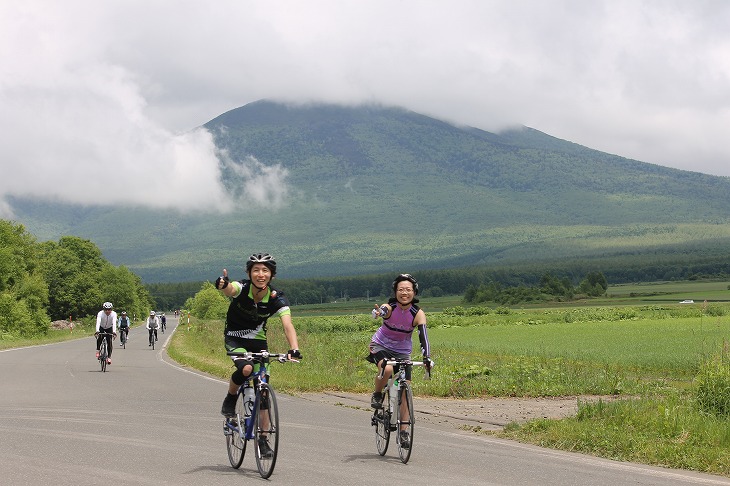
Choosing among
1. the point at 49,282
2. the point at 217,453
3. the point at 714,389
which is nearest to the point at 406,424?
the point at 217,453

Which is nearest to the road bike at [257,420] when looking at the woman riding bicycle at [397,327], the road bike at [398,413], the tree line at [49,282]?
the road bike at [398,413]

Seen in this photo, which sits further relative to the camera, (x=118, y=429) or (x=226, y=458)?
(x=118, y=429)

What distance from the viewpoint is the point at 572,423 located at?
1331 cm

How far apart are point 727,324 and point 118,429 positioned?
48944mm

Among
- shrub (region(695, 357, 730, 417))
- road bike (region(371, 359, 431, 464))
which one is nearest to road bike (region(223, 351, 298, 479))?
road bike (region(371, 359, 431, 464))

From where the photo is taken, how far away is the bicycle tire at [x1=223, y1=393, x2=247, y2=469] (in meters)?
9.94

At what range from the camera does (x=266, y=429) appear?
380 inches

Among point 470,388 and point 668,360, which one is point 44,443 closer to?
point 470,388

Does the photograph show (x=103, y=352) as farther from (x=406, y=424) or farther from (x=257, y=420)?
(x=257, y=420)

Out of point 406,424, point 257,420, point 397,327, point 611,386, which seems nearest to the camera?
point 257,420

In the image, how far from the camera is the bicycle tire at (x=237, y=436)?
32.6 ft

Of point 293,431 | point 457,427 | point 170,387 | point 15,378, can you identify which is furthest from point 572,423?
point 15,378

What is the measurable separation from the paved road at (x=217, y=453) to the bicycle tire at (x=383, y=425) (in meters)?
0.15

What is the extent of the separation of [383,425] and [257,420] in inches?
83.9
